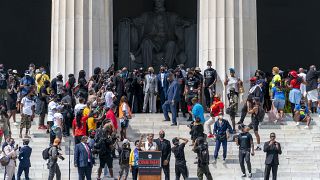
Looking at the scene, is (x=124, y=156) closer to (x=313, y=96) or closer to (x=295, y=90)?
(x=295, y=90)

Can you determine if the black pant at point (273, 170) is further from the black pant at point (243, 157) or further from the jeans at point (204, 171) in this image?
the jeans at point (204, 171)

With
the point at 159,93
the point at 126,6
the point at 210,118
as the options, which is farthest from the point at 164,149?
the point at 126,6

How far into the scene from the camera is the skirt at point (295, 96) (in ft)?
121

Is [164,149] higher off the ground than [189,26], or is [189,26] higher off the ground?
[189,26]

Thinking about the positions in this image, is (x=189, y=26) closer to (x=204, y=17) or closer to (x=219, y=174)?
(x=204, y=17)

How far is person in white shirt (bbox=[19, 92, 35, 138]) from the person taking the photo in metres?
34.3

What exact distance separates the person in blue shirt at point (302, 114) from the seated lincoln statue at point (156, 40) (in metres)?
11.1

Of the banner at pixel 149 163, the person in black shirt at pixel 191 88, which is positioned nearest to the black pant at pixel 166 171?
the banner at pixel 149 163

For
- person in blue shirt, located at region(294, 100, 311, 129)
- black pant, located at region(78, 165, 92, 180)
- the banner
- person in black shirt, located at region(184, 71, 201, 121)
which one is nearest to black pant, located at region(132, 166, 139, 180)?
the banner

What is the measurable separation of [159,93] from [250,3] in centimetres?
522

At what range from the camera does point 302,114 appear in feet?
119

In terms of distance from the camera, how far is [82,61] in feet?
131

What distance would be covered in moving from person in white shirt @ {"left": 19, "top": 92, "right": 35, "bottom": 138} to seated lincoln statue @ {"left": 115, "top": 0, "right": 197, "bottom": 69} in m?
12.2

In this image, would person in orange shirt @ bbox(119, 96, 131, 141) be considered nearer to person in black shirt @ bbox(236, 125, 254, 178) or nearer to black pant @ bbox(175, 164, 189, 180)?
black pant @ bbox(175, 164, 189, 180)
